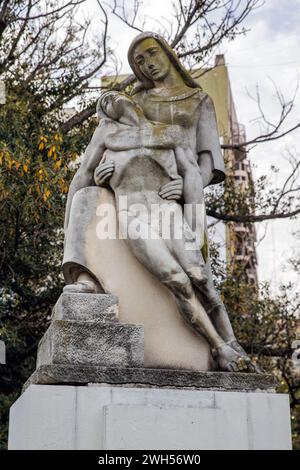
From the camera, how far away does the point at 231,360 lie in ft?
17.1

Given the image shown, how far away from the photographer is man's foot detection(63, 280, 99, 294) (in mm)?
5199

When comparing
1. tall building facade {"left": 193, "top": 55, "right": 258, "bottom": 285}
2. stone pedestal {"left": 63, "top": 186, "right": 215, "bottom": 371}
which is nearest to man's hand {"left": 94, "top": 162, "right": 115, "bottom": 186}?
stone pedestal {"left": 63, "top": 186, "right": 215, "bottom": 371}

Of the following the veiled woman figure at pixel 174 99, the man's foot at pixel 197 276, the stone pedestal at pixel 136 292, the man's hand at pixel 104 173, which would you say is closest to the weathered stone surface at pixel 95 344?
the stone pedestal at pixel 136 292

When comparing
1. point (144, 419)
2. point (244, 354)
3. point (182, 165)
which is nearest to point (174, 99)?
point (182, 165)

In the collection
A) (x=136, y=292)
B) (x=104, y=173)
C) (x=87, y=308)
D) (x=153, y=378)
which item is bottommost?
(x=153, y=378)

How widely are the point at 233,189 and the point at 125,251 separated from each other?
854 cm

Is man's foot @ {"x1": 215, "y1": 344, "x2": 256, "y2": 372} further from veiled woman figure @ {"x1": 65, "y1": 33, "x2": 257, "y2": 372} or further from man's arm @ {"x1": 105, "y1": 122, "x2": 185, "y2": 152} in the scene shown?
man's arm @ {"x1": 105, "y1": 122, "x2": 185, "y2": 152}

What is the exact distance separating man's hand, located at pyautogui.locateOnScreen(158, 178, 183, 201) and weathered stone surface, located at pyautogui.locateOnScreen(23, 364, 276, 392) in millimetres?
1251

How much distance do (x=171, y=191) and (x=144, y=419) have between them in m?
1.66

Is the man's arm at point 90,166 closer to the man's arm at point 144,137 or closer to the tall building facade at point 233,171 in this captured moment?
the man's arm at point 144,137

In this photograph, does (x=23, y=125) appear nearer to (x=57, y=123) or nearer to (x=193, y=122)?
(x=57, y=123)

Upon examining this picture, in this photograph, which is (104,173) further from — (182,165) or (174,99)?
(174,99)

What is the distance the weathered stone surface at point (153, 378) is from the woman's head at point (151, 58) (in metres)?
2.33

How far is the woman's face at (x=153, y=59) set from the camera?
5969mm
